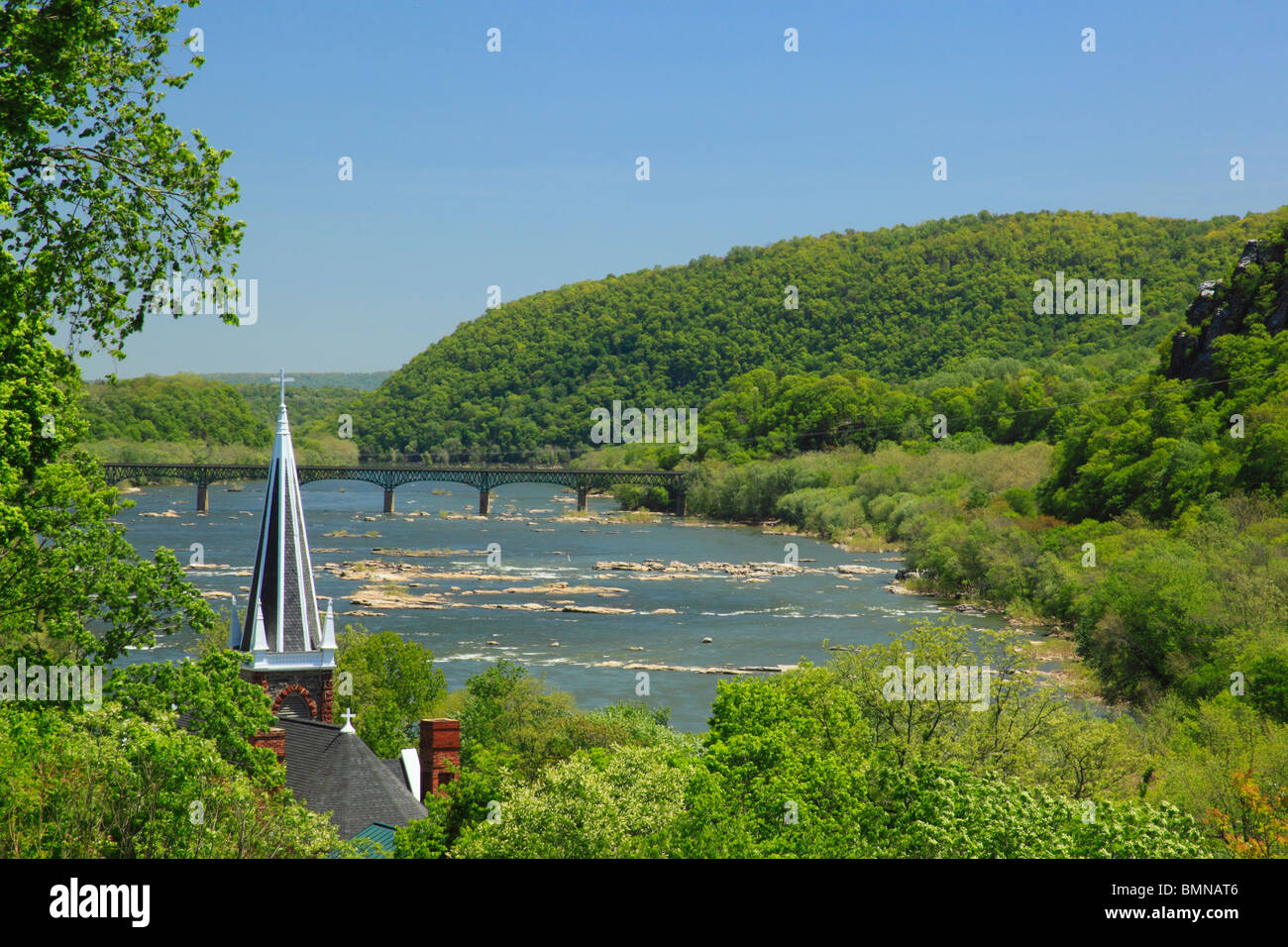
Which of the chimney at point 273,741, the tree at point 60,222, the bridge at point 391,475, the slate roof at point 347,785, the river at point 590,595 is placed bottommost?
the river at point 590,595

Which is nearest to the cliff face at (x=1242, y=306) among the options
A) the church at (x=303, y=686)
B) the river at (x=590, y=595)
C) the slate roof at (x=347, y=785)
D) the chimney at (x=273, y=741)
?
the river at (x=590, y=595)

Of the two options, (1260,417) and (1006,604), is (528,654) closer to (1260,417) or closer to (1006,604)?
(1006,604)

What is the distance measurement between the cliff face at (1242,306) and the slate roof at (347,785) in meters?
73.1

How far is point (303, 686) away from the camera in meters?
23.3

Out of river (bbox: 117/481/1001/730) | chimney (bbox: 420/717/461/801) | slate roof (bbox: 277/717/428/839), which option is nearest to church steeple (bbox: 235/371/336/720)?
slate roof (bbox: 277/717/428/839)

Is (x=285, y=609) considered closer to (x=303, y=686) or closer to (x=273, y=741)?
(x=303, y=686)

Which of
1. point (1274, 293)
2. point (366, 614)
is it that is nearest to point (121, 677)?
point (366, 614)

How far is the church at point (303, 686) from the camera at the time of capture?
19.0m

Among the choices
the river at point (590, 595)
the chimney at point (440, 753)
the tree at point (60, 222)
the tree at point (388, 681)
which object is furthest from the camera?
the river at point (590, 595)

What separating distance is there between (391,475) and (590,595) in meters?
71.0

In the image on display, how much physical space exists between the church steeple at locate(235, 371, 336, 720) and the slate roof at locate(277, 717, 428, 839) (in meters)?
3.37

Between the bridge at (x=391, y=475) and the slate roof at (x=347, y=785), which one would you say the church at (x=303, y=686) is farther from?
the bridge at (x=391, y=475)
